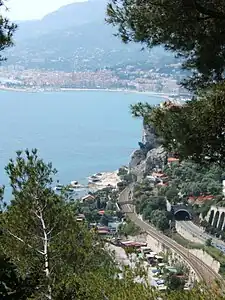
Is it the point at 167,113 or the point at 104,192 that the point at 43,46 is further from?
the point at 167,113

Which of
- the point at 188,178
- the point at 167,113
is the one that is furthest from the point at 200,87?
the point at 188,178

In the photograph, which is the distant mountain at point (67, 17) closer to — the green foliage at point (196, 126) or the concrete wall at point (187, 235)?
the concrete wall at point (187, 235)

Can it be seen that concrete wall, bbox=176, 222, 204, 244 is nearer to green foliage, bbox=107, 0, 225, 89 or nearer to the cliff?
the cliff

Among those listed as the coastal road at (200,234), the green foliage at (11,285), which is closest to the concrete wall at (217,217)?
the coastal road at (200,234)

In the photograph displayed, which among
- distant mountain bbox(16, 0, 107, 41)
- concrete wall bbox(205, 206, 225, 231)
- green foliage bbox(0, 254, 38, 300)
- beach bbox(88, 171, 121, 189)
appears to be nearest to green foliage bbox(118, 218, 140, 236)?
concrete wall bbox(205, 206, 225, 231)

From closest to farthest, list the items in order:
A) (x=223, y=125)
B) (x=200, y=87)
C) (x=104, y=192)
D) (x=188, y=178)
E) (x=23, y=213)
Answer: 1. (x=223, y=125)
2. (x=200, y=87)
3. (x=23, y=213)
4. (x=188, y=178)
5. (x=104, y=192)

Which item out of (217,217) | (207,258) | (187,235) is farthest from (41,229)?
(217,217)

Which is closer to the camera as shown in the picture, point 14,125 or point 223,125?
point 223,125
